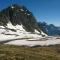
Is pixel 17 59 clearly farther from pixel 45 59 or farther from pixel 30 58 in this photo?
pixel 45 59

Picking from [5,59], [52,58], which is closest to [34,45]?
[52,58]

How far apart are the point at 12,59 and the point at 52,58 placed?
6355 millimetres

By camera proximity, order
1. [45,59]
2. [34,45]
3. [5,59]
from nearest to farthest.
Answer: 1. [5,59]
2. [45,59]
3. [34,45]

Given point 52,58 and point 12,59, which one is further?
point 52,58

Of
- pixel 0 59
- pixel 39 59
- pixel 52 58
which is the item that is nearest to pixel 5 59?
pixel 0 59

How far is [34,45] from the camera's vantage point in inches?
1870

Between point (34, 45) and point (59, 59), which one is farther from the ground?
point (34, 45)

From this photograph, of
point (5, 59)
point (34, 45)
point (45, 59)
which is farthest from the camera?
point (34, 45)

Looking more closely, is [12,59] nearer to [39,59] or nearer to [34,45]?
[39,59]

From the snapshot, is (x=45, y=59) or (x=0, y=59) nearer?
(x=0, y=59)

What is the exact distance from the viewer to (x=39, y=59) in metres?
27.5

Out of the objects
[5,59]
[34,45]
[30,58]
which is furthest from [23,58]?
[34,45]

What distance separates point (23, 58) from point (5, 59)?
272 centimetres

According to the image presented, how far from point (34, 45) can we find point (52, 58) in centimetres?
1883
